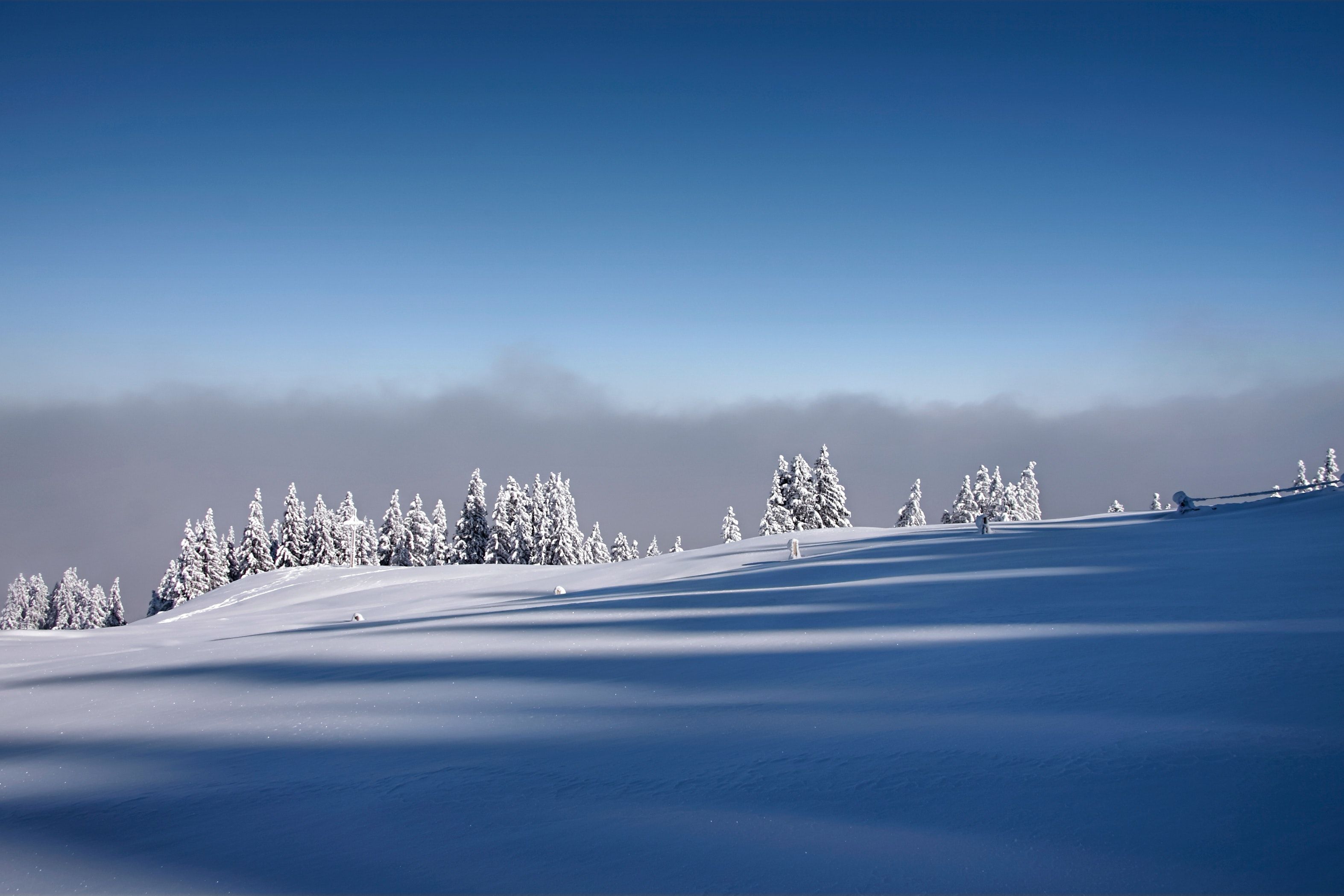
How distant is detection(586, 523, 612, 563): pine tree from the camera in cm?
7662

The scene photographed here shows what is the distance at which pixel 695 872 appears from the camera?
128 inches

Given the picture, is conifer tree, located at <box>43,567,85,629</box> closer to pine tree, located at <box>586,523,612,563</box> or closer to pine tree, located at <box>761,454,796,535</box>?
pine tree, located at <box>586,523,612,563</box>

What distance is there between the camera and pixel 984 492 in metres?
69.6

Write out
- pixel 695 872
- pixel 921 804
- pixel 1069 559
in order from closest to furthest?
1. pixel 695 872
2. pixel 921 804
3. pixel 1069 559

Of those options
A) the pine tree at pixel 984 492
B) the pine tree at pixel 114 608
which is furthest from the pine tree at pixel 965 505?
the pine tree at pixel 114 608

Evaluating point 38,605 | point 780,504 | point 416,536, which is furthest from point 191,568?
point 38,605

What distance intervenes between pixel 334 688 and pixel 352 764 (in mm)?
2804

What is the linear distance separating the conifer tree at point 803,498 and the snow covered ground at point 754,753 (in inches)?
1775

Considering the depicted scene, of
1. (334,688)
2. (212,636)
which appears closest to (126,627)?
(212,636)

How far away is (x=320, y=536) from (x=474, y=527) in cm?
1640

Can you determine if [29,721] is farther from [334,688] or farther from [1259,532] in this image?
[1259,532]

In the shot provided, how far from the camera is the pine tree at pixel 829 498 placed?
5547 centimetres

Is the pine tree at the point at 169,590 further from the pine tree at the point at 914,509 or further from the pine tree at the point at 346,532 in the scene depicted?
the pine tree at the point at 914,509

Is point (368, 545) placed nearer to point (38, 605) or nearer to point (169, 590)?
point (169, 590)
